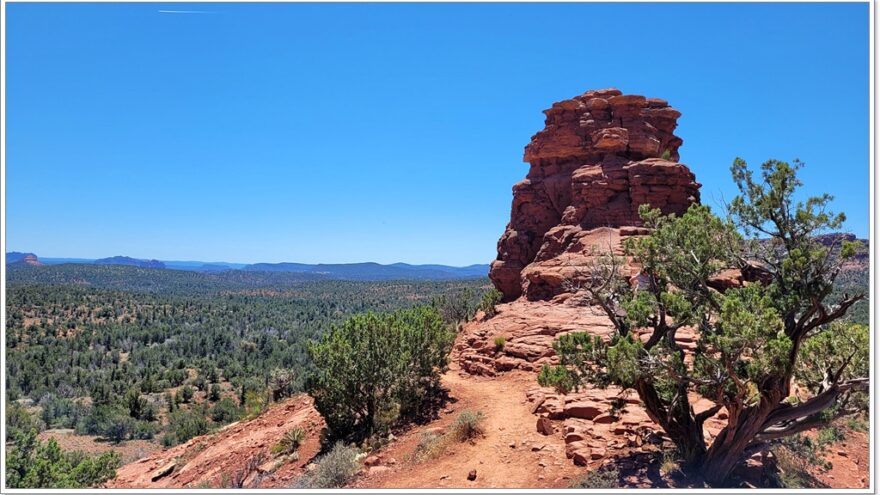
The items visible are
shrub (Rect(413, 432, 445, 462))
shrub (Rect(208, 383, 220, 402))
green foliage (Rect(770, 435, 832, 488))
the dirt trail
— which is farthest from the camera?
shrub (Rect(208, 383, 220, 402))

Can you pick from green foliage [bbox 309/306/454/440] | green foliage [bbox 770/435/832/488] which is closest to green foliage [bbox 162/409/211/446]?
green foliage [bbox 309/306/454/440]

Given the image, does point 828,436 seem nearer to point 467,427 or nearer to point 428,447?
point 467,427

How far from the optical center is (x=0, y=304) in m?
7.86

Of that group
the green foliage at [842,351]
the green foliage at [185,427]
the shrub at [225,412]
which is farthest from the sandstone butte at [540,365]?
the shrub at [225,412]

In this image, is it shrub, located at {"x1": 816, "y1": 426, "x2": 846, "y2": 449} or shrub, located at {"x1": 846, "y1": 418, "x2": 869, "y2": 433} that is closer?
shrub, located at {"x1": 816, "y1": 426, "x2": 846, "y2": 449}

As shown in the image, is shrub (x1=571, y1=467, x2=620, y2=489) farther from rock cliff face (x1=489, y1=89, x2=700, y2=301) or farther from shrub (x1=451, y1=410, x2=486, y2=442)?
rock cliff face (x1=489, y1=89, x2=700, y2=301)

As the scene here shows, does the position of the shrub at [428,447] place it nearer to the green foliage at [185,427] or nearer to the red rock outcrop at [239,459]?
the red rock outcrop at [239,459]

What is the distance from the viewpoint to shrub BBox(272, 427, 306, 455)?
16.1 meters

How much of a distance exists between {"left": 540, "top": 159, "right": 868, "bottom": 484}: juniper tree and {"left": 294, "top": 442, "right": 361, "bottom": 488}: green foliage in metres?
5.79

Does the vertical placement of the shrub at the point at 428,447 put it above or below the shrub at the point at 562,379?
below

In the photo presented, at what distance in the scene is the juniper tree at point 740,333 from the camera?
8.23m

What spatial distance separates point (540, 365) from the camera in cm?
1805

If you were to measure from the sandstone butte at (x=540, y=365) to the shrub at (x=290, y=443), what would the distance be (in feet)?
1.53

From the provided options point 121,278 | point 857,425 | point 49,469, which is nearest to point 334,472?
point 49,469
